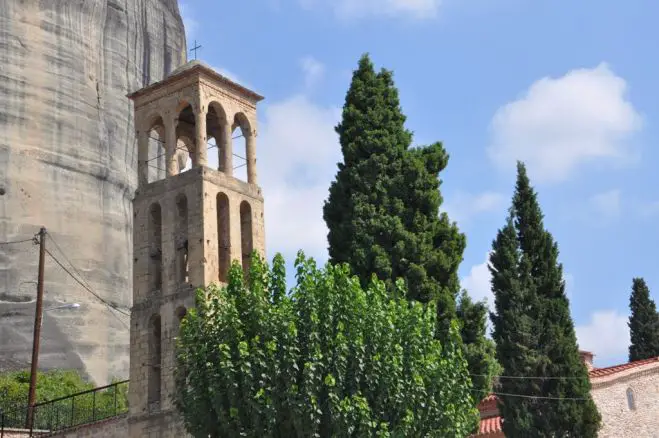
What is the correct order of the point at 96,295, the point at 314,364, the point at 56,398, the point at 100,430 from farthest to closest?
the point at 96,295 < the point at 56,398 < the point at 100,430 < the point at 314,364

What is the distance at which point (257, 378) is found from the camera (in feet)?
60.9

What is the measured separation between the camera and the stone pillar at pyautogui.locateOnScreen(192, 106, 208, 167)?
2681cm

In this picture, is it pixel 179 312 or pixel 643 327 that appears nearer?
pixel 179 312

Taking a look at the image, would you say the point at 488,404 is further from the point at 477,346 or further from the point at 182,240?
the point at 182,240

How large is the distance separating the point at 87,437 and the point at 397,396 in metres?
12.5

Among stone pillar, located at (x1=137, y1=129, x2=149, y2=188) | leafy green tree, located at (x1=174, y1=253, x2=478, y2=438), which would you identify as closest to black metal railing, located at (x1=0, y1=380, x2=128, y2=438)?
stone pillar, located at (x1=137, y1=129, x2=149, y2=188)

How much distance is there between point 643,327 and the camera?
39.3 meters

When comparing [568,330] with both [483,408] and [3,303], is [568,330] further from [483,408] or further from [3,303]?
[3,303]

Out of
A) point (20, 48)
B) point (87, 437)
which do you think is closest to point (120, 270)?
point (20, 48)

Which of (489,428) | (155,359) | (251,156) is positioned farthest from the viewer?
(251,156)

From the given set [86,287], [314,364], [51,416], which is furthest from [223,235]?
[86,287]

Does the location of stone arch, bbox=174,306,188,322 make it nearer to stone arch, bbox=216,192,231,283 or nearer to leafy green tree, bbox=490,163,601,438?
stone arch, bbox=216,192,231,283

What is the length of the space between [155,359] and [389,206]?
7.76 metres

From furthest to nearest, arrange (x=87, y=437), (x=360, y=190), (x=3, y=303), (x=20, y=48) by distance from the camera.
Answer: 1. (x=20, y=48)
2. (x=3, y=303)
3. (x=87, y=437)
4. (x=360, y=190)
